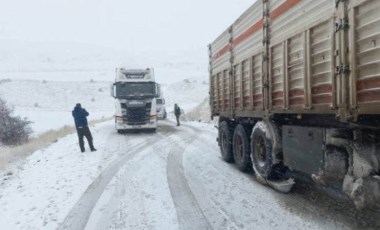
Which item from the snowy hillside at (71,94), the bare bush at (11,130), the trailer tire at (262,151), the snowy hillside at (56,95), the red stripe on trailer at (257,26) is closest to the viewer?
the red stripe on trailer at (257,26)

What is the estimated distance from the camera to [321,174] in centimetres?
564

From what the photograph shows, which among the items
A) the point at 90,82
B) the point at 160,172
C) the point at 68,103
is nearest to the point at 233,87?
the point at 160,172

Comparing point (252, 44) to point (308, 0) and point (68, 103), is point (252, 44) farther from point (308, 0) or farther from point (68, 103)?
point (68, 103)

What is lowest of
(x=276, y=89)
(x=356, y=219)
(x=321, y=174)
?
(x=356, y=219)

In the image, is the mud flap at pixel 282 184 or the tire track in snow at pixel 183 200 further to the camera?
the mud flap at pixel 282 184

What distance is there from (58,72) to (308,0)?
75.9m

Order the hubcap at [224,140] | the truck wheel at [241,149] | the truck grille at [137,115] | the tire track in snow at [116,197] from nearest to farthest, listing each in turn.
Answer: the tire track in snow at [116,197] → the truck wheel at [241,149] → the hubcap at [224,140] → the truck grille at [137,115]

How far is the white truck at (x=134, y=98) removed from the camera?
20.8m

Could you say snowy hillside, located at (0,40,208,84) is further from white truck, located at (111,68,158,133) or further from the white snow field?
the white snow field

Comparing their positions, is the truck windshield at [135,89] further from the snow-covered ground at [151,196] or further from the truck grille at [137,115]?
the snow-covered ground at [151,196]

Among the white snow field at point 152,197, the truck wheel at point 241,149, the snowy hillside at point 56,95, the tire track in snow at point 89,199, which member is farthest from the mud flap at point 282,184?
the snowy hillside at point 56,95

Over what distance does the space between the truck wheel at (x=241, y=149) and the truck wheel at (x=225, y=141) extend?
19.4 inches

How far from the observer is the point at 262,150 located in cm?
822

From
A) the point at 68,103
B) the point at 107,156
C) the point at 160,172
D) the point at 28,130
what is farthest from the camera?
the point at 68,103
